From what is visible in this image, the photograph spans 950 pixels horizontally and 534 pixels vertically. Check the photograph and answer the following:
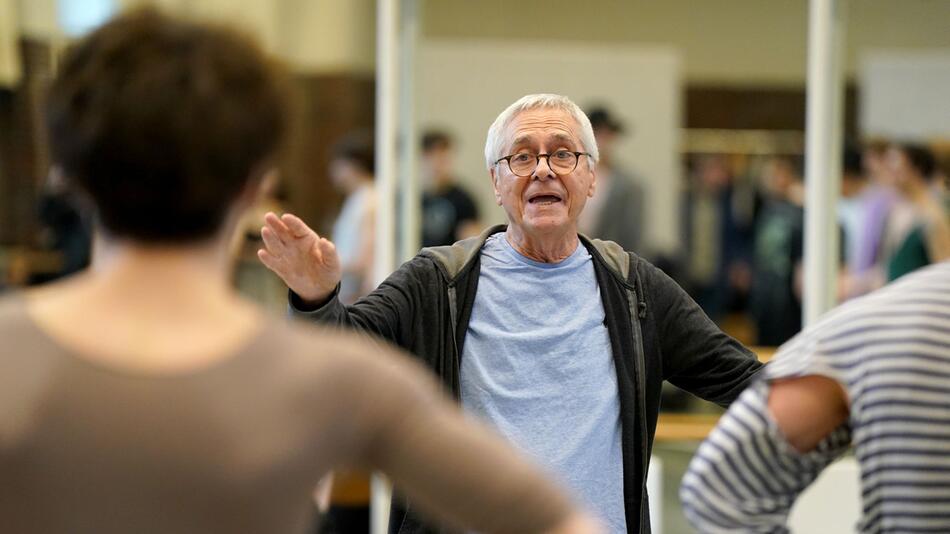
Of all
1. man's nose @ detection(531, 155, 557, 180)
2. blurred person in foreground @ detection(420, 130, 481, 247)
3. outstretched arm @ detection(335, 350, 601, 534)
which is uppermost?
man's nose @ detection(531, 155, 557, 180)

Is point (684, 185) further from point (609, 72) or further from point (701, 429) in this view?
point (701, 429)

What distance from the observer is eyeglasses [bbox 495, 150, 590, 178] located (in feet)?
9.07

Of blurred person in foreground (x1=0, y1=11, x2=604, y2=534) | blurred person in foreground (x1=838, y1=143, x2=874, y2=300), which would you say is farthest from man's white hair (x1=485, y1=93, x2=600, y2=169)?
blurred person in foreground (x1=838, y1=143, x2=874, y2=300)

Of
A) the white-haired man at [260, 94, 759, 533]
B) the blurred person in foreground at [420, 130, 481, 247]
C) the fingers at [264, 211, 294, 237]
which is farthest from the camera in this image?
the blurred person in foreground at [420, 130, 481, 247]

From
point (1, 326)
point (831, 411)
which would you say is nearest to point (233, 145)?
point (1, 326)

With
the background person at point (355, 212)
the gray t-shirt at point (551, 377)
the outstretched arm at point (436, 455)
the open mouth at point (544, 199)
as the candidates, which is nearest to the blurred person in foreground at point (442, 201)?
the background person at point (355, 212)

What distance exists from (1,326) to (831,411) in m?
0.93

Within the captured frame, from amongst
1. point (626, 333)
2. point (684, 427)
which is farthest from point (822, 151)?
point (626, 333)

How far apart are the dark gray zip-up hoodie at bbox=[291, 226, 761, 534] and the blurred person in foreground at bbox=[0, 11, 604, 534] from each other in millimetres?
1230

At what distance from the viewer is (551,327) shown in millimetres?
2598

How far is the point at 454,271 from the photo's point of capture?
263 cm

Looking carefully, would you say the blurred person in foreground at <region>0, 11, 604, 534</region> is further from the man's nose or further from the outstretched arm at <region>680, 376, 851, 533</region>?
the man's nose

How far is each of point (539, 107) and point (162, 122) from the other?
1.68 metres

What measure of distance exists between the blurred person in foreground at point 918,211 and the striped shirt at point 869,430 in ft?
13.5
